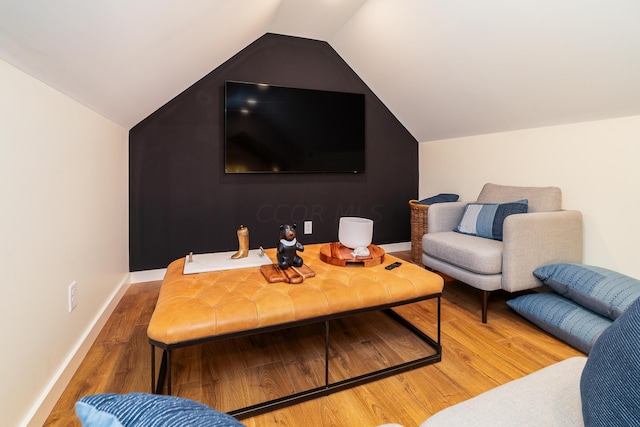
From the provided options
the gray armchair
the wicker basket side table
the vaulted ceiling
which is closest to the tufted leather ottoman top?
the gray armchair

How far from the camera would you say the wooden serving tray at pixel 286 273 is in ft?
5.14

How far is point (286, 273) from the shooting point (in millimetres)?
1642

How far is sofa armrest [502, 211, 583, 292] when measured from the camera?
6.63 feet

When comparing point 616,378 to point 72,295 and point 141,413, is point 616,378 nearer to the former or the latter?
point 141,413

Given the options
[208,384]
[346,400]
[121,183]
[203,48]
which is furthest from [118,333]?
[203,48]

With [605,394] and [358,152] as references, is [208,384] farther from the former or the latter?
[358,152]

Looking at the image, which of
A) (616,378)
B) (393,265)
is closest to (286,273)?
(393,265)

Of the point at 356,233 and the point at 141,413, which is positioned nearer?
the point at 141,413

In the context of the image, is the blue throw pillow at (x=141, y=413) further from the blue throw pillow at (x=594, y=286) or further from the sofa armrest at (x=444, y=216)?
the sofa armrest at (x=444, y=216)

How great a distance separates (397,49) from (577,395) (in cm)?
281

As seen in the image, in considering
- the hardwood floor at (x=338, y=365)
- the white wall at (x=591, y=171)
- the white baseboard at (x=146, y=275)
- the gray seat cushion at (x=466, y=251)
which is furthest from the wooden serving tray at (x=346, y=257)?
the white baseboard at (x=146, y=275)

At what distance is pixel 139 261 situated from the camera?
112 inches

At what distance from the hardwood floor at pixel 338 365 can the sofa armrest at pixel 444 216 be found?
80cm

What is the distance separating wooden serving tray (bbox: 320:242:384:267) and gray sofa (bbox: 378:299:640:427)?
973 mm
